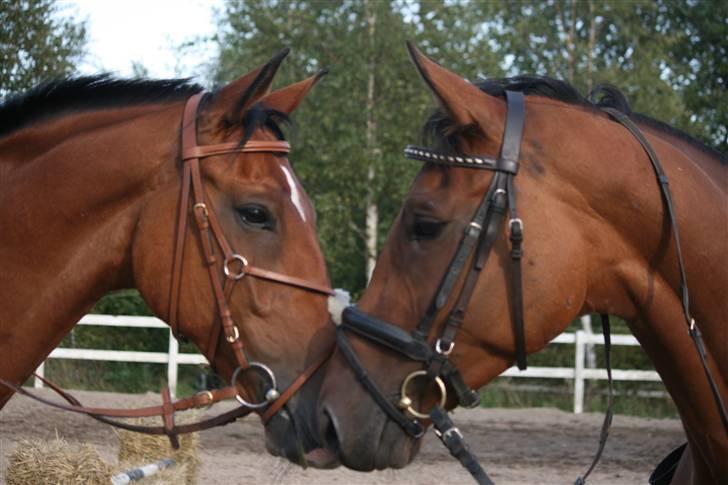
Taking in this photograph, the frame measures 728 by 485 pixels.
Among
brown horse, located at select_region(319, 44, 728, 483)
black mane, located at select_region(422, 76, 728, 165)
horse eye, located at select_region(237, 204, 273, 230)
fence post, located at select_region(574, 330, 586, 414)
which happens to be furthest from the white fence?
brown horse, located at select_region(319, 44, 728, 483)

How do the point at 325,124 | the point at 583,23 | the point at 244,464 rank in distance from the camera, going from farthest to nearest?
the point at 583,23, the point at 325,124, the point at 244,464

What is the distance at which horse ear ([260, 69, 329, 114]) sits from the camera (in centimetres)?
381

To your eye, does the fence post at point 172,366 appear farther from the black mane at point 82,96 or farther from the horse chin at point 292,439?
the horse chin at point 292,439

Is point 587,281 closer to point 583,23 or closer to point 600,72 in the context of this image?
point 600,72

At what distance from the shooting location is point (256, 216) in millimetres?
3445

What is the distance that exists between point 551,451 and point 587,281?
7189 millimetres

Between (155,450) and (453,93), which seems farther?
(155,450)

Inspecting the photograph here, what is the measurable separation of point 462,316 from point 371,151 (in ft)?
47.9

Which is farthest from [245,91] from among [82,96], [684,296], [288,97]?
[684,296]

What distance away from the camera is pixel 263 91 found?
356 cm

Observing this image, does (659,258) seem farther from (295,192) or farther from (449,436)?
(295,192)

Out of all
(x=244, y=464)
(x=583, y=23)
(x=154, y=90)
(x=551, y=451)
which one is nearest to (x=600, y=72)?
(x=583, y=23)

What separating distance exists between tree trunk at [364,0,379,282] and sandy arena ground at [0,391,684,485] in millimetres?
5719

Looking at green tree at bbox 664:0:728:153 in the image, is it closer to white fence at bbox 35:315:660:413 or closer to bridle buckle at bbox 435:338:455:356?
white fence at bbox 35:315:660:413
